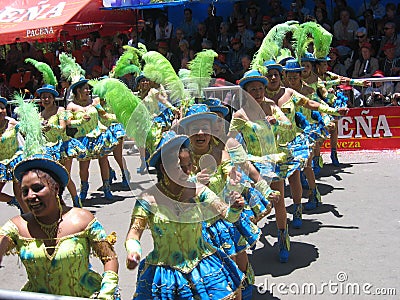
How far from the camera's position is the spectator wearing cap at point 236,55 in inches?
545

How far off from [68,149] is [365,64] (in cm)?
633

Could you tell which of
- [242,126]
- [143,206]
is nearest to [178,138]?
[143,206]

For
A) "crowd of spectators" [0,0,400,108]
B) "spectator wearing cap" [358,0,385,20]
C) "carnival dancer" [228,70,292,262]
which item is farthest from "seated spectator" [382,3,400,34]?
"carnival dancer" [228,70,292,262]

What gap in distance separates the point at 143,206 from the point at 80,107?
18.2 feet

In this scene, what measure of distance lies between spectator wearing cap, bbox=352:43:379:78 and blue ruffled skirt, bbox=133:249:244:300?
30.3 feet

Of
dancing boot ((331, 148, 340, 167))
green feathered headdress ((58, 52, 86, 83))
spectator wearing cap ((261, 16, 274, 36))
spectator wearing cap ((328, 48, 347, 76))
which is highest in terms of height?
spectator wearing cap ((261, 16, 274, 36))

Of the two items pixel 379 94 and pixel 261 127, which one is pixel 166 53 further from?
pixel 261 127

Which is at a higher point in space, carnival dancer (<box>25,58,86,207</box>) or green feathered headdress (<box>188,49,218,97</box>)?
green feathered headdress (<box>188,49,218,97</box>)

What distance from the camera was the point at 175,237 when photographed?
3859 mm

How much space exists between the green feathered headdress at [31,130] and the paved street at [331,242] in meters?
0.77

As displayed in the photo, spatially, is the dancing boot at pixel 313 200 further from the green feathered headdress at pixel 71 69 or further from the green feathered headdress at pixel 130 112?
the green feathered headdress at pixel 71 69

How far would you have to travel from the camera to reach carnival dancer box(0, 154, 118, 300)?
3559 millimetres

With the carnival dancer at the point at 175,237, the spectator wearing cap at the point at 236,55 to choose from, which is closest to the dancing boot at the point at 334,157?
the spectator wearing cap at the point at 236,55

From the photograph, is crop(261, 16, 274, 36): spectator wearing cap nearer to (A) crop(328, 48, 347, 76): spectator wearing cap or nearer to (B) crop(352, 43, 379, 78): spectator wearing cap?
(A) crop(328, 48, 347, 76): spectator wearing cap
